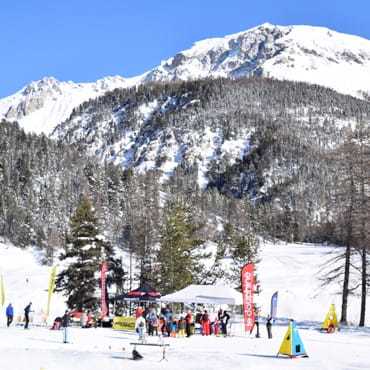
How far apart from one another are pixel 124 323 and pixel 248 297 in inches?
283

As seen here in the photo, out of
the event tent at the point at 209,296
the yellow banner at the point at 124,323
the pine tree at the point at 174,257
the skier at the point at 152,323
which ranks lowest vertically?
the yellow banner at the point at 124,323

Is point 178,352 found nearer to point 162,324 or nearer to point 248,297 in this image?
point 162,324

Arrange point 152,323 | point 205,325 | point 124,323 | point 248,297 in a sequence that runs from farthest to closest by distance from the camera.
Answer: point 124,323, point 205,325, point 248,297, point 152,323

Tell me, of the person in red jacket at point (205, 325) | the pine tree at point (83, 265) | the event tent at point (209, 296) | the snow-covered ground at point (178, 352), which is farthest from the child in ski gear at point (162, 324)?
the pine tree at point (83, 265)

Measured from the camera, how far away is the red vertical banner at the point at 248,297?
33.1m

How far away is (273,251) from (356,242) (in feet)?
327

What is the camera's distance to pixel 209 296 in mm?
35656

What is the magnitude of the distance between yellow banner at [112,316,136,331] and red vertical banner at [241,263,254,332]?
20.7ft

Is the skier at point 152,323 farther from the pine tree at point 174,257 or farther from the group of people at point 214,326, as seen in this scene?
the pine tree at point 174,257

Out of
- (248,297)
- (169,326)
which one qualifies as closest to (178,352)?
(169,326)

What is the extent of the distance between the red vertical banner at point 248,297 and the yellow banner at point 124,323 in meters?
6.29

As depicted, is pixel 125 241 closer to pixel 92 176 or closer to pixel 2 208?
pixel 2 208

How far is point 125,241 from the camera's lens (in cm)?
13212

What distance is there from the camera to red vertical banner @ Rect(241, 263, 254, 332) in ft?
109
